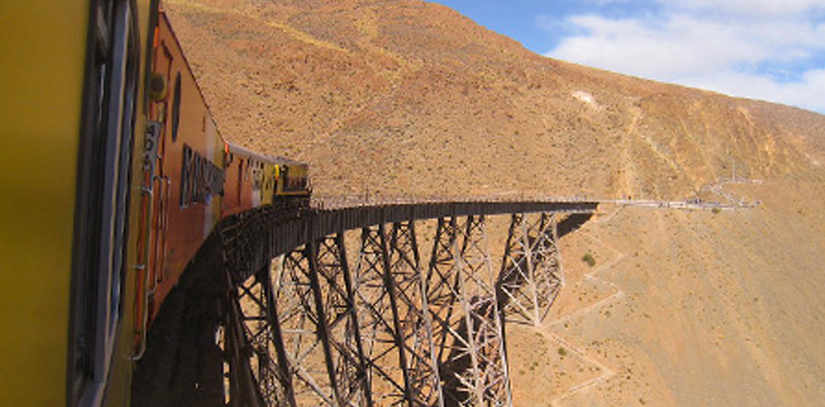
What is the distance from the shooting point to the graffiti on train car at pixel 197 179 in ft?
19.3

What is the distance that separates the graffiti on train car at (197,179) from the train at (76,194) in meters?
2.01

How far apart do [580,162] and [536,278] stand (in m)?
19.0

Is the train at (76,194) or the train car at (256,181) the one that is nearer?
the train at (76,194)

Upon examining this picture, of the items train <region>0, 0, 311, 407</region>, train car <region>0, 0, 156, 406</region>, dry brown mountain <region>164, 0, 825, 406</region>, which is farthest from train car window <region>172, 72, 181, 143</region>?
dry brown mountain <region>164, 0, 825, 406</region>

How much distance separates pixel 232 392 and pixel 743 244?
37790mm

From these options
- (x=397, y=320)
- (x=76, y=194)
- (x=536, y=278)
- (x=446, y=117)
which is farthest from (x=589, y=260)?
(x=76, y=194)

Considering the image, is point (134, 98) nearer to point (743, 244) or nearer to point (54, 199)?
point (54, 199)

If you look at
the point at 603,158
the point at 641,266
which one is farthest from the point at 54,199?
the point at 603,158

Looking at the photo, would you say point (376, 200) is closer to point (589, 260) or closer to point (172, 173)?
point (172, 173)

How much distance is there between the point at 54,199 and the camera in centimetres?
136

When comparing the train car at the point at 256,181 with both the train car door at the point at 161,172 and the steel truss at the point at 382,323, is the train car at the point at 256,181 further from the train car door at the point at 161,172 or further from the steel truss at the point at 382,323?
the train car door at the point at 161,172

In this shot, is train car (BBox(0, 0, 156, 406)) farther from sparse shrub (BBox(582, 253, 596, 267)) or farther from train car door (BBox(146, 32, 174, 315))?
sparse shrub (BBox(582, 253, 596, 267))

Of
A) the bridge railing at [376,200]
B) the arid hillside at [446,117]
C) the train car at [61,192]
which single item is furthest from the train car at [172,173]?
the arid hillside at [446,117]

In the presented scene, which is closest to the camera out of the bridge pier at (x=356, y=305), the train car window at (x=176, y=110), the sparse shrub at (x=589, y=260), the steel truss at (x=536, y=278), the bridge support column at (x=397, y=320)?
the train car window at (x=176, y=110)
